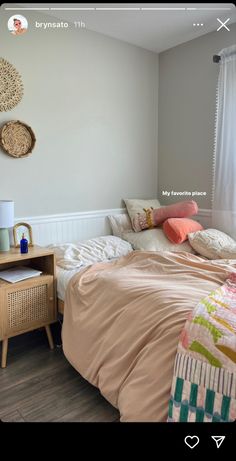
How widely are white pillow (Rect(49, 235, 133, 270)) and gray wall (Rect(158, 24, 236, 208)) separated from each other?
2.98 ft

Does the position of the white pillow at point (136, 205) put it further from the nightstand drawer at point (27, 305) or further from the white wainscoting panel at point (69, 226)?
the nightstand drawer at point (27, 305)

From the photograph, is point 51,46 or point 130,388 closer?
point 130,388

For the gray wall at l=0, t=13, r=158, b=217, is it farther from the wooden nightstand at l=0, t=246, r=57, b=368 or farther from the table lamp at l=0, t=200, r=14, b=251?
the wooden nightstand at l=0, t=246, r=57, b=368

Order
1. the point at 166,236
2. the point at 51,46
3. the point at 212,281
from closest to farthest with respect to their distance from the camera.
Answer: the point at 212,281 → the point at 51,46 → the point at 166,236

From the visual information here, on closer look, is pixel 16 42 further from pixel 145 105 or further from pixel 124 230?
pixel 124 230

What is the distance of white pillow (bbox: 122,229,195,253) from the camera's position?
2230 mm

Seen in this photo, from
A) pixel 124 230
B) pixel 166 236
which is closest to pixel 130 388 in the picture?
pixel 166 236

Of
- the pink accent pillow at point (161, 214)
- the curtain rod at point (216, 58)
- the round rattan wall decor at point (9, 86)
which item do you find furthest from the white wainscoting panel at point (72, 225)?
the curtain rod at point (216, 58)

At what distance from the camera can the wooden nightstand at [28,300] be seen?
1.69 m

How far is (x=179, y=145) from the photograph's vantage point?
2.73 metres

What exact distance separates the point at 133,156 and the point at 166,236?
0.92 m

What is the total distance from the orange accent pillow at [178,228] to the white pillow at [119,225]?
1.39 feet

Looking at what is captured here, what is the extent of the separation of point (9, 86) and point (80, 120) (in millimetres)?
598
